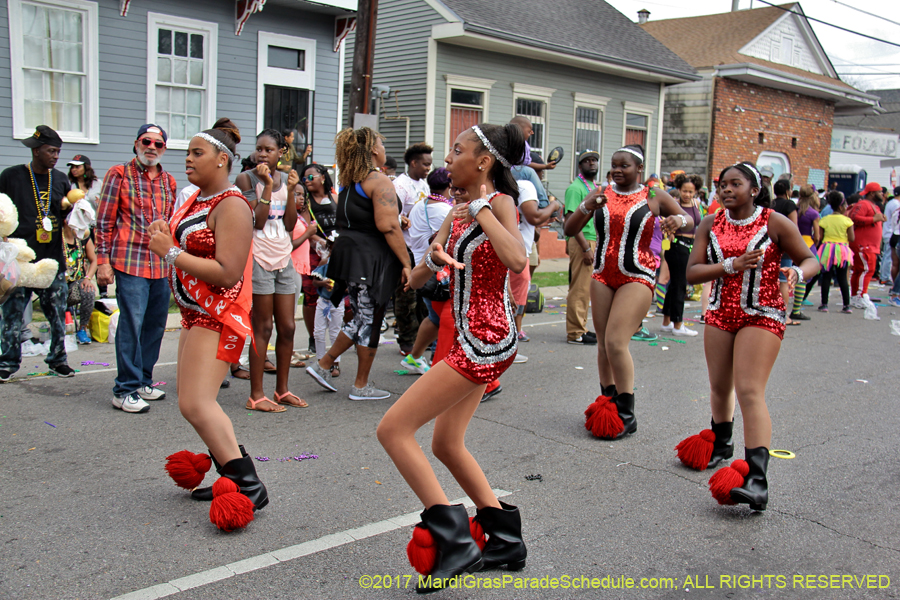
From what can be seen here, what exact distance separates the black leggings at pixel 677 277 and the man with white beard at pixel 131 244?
660 cm

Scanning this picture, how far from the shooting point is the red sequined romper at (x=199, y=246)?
3.92 m

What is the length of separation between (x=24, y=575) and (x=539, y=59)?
1821 cm

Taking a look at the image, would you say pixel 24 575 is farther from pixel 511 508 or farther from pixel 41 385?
pixel 41 385

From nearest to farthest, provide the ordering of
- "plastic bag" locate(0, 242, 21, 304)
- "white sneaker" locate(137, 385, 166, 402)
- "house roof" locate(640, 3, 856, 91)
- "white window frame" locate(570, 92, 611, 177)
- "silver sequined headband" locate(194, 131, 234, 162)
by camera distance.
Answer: "silver sequined headband" locate(194, 131, 234, 162) < "plastic bag" locate(0, 242, 21, 304) < "white sneaker" locate(137, 385, 166, 402) < "white window frame" locate(570, 92, 611, 177) < "house roof" locate(640, 3, 856, 91)

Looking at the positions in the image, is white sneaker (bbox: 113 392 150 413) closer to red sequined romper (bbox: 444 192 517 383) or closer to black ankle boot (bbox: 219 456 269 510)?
black ankle boot (bbox: 219 456 269 510)

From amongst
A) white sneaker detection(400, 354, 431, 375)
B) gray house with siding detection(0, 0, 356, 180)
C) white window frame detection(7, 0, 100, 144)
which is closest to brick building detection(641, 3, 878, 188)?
gray house with siding detection(0, 0, 356, 180)

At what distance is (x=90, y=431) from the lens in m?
5.41

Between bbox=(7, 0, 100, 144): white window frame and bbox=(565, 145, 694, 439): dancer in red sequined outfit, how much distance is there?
943 cm

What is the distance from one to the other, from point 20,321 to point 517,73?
1483 cm

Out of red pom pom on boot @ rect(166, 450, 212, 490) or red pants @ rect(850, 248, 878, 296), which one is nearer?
red pom pom on boot @ rect(166, 450, 212, 490)

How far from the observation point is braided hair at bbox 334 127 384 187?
601cm

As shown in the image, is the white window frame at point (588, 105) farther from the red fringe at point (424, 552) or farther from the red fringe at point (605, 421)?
the red fringe at point (424, 552)

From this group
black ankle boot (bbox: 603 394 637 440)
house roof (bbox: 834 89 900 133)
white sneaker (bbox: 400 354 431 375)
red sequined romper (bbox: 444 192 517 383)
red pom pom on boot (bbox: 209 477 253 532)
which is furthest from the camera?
house roof (bbox: 834 89 900 133)

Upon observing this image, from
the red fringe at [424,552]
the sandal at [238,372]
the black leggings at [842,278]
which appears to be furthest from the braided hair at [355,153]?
the black leggings at [842,278]
